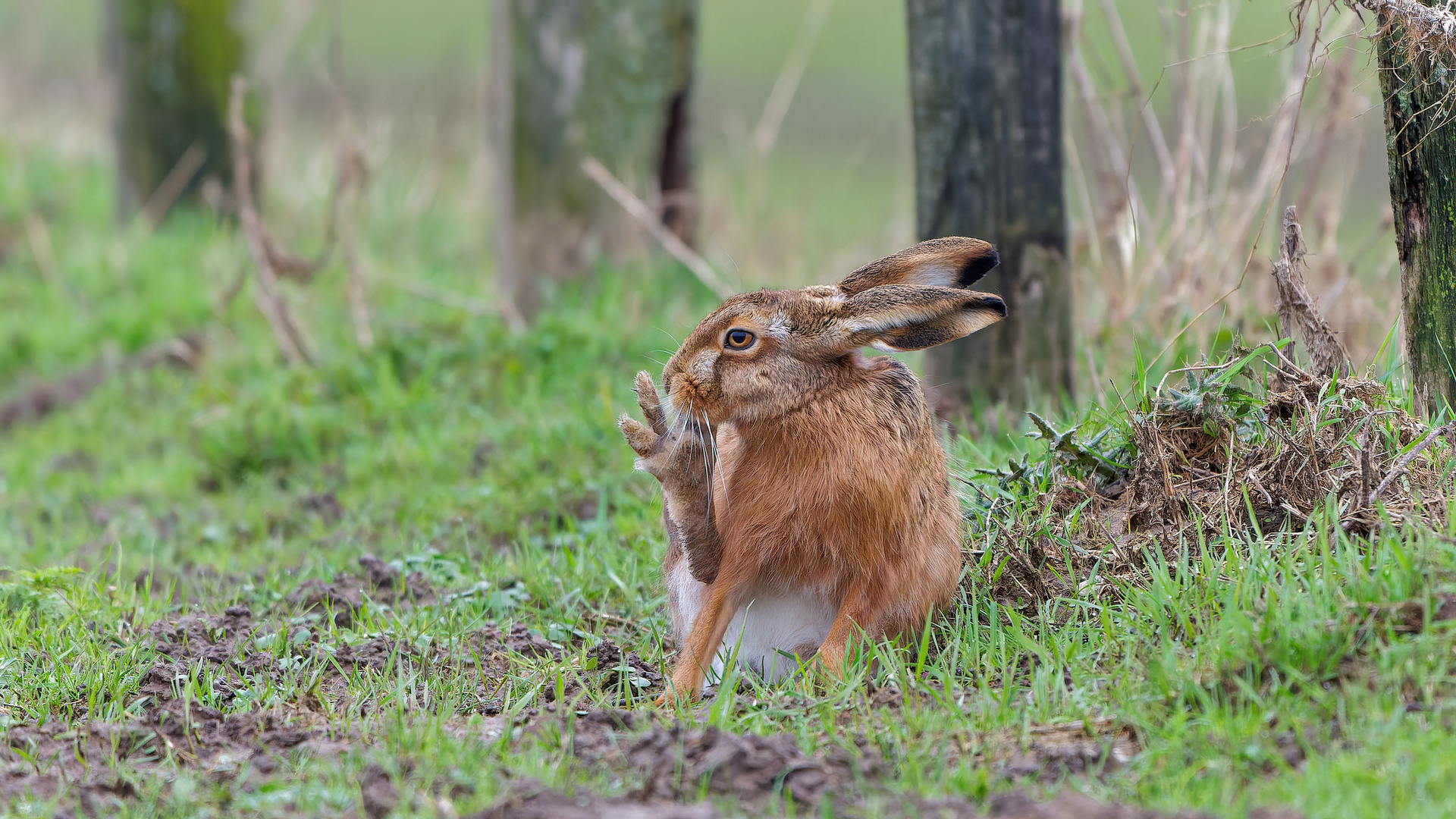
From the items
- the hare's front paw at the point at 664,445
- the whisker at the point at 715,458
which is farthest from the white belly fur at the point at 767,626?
the hare's front paw at the point at 664,445

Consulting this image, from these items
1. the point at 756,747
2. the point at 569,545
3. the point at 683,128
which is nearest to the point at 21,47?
the point at 683,128

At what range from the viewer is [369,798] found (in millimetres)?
2635

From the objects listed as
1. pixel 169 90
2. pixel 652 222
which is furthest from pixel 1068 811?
pixel 169 90

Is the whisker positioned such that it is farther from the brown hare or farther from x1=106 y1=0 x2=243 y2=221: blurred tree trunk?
x1=106 y1=0 x2=243 y2=221: blurred tree trunk

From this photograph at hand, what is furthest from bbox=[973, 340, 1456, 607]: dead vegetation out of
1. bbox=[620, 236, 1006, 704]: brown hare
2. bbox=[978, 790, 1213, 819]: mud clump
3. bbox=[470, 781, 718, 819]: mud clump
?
bbox=[470, 781, 718, 819]: mud clump

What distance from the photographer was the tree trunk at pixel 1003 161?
4777 millimetres

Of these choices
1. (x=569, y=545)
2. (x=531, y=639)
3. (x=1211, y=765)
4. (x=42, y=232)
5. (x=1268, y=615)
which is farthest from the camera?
(x=42, y=232)

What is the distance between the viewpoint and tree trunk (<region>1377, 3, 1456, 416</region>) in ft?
11.4

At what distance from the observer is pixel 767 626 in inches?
144

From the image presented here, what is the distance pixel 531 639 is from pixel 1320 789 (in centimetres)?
221

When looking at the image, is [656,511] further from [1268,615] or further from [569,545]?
[1268,615]

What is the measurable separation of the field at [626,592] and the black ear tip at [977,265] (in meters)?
0.62

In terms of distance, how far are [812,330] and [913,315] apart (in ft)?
A: 0.91

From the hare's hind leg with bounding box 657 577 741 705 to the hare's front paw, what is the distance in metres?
0.31
